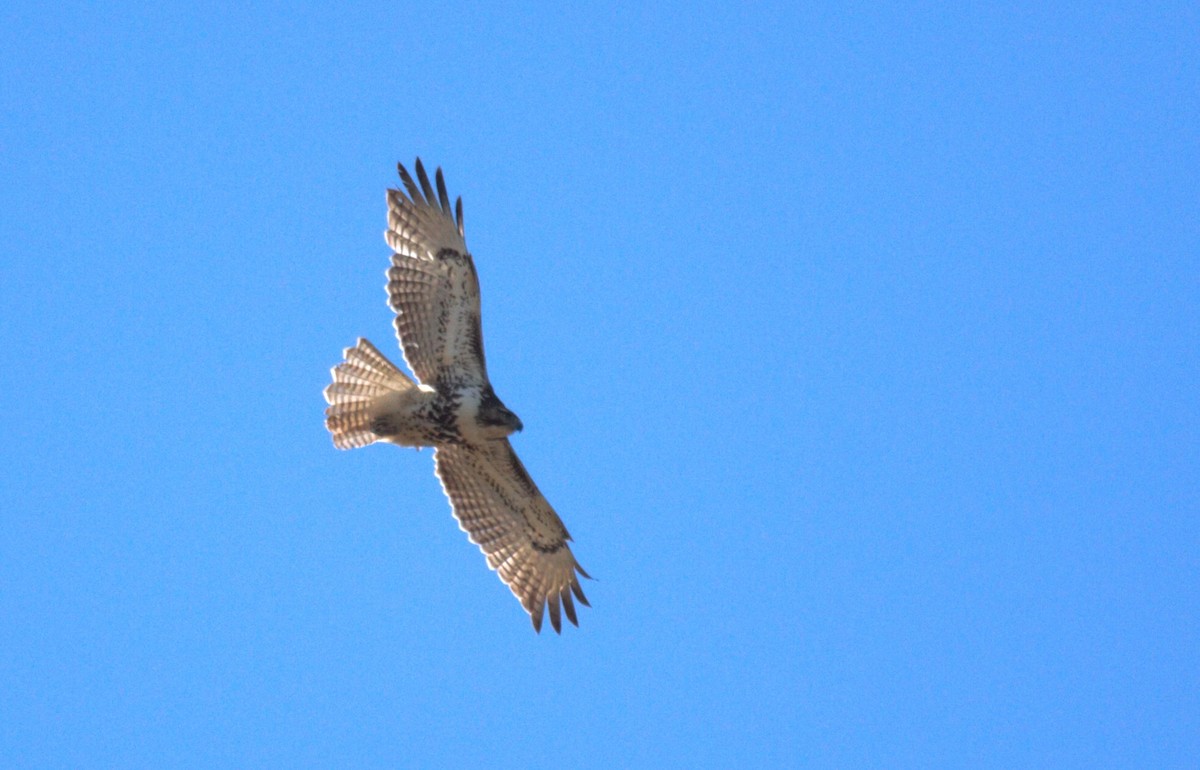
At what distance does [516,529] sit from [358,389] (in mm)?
2110

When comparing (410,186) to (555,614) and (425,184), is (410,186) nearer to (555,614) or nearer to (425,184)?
(425,184)

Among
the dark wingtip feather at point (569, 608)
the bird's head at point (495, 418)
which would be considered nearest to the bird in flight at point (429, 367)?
the bird's head at point (495, 418)

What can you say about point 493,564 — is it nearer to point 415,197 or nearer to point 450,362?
point 450,362

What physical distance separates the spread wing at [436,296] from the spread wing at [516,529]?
3.13ft

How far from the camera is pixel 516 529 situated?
547 inches

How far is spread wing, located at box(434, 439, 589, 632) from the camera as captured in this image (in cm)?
1350

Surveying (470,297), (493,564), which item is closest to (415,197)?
(470,297)

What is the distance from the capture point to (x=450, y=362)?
12703mm

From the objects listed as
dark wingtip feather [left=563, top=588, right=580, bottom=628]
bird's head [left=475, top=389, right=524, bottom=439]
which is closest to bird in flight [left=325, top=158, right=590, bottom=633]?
bird's head [left=475, top=389, right=524, bottom=439]

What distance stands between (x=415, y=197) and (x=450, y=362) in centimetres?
148

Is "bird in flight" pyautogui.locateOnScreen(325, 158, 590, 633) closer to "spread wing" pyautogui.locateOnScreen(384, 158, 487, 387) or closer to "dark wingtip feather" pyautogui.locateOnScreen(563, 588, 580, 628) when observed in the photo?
"spread wing" pyautogui.locateOnScreen(384, 158, 487, 387)

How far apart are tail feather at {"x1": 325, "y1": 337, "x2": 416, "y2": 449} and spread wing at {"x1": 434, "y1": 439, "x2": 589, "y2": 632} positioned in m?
0.90

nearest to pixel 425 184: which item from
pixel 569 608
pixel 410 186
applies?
pixel 410 186

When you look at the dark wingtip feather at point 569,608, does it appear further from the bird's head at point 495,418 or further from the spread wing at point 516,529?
the bird's head at point 495,418
